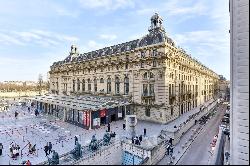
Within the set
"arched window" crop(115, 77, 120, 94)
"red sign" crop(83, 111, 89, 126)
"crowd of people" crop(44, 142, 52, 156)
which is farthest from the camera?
"arched window" crop(115, 77, 120, 94)

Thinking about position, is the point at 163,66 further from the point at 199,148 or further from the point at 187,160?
the point at 187,160

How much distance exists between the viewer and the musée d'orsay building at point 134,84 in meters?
45.3

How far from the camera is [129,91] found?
51.8 m

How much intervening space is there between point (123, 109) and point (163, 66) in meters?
13.9

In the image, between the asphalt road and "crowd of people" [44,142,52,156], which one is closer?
"crowd of people" [44,142,52,156]

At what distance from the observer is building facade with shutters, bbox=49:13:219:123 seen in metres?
46.1

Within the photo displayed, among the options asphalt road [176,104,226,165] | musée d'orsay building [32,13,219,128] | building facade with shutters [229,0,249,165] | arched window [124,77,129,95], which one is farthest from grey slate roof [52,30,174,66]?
building facade with shutters [229,0,249,165]

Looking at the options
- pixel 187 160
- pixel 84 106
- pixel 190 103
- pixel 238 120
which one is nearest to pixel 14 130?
pixel 84 106

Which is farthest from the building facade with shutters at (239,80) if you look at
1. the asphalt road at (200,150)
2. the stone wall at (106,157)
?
the stone wall at (106,157)

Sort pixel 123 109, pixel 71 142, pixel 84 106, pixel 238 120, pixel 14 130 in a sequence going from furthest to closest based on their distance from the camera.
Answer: pixel 123 109, pixel 84 106, pixel 14 130, pixel 71 142, pixel 238 120

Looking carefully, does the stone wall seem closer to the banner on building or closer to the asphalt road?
the asphalt road

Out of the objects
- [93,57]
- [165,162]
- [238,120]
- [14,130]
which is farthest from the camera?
[93,57]

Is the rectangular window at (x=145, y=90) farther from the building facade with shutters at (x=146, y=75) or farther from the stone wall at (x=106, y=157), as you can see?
the stone wall at (x=106, y=157)

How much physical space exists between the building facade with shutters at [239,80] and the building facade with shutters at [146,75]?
23.8 metres
